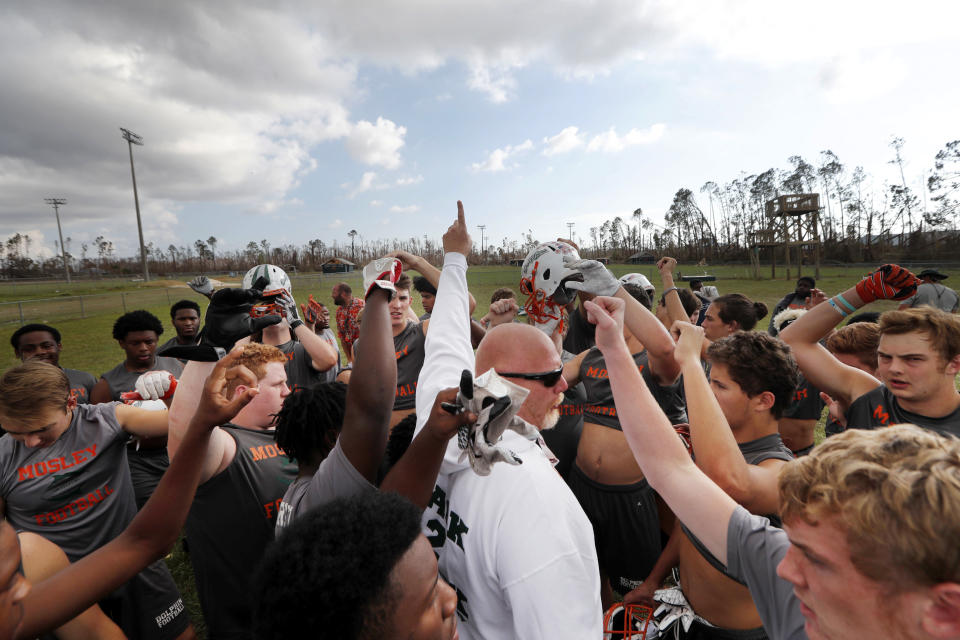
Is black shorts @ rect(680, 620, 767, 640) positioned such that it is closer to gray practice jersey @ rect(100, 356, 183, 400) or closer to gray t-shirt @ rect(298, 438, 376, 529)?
gray t-shirt @ rect(298, 438, 376, 529)

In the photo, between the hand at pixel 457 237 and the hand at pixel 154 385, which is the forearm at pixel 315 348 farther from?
the hand at pixel 457 237

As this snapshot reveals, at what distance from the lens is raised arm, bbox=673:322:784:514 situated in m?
1.84

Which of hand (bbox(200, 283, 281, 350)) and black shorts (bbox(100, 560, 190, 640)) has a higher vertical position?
hand (bbox(200, 283, 281, 350))

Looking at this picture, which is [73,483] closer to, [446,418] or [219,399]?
[219,399]

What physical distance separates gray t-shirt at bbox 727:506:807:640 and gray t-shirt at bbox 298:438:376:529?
4.32 feet

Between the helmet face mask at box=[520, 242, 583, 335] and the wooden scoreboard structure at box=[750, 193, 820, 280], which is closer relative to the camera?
the helmet face mask at box=[520, 242, 583, 335]

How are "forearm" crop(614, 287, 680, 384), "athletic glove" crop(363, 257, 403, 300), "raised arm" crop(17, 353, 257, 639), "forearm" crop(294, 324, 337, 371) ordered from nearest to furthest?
"raised arm" crop(17, 353, 257, 639) < "athletic glove" crop(363, 257, 403, 300) < "forearm" crop(614, 287, 680, 384) < "forearm" crop(294, 324, 337, 371)

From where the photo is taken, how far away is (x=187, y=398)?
6.69ft

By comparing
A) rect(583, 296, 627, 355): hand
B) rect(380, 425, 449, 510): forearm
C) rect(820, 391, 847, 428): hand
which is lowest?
rect(820, 391, 847, 428): hand

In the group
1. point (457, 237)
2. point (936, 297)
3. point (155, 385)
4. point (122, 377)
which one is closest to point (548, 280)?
point (457, 237)

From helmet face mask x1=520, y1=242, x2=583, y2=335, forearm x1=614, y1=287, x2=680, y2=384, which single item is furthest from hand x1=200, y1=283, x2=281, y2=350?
forearm x1=614, y1=287, x2=680, y2=384

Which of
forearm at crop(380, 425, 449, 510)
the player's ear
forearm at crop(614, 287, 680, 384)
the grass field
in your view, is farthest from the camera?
the grass field

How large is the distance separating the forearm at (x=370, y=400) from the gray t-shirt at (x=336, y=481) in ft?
0.11

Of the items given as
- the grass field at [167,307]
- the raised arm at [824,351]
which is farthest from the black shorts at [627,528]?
the grass field at [167,307]
